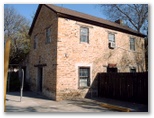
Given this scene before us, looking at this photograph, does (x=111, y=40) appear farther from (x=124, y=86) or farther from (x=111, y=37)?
(x=124, y=86)

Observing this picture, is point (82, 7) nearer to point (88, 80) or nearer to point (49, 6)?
point (49, 6)

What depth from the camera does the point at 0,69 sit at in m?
4.68

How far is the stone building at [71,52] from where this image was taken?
8398 mm

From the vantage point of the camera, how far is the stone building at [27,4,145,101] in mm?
8398

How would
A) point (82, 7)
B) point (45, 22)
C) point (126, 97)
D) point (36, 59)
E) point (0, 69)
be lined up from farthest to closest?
1. point (36, 59)
2. point (45, 22)
3. point (126, 97)
4. point (82, 7)
5. point (0, 69)

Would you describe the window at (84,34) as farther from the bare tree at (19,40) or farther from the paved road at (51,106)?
the bare tree at (19,40)

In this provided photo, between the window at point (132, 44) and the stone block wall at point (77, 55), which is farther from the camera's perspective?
the window at point (132, 44)

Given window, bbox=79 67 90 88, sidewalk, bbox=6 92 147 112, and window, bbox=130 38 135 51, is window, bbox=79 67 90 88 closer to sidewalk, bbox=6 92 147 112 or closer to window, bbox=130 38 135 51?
sidewalk, bbox=6 92 147 112

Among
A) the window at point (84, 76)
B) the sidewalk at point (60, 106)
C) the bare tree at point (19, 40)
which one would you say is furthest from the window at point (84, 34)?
the bare tree at point (19, 40)

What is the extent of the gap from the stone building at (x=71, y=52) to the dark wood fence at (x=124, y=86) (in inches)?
19.8

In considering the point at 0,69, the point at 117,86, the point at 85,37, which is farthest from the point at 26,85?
the point at 0,69

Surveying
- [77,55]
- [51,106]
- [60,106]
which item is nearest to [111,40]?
[77,55]

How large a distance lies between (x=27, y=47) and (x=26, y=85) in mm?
3027

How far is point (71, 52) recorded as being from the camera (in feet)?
28.6
